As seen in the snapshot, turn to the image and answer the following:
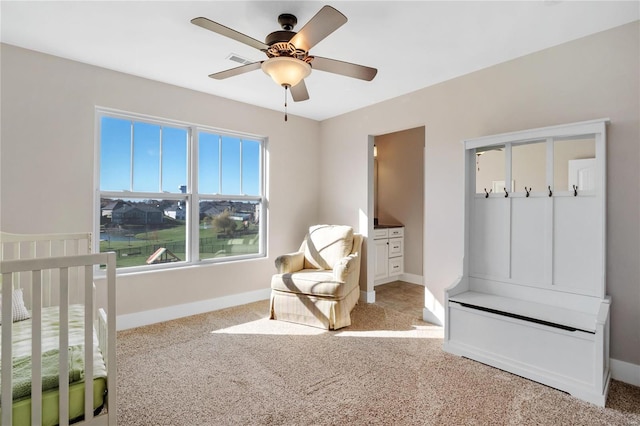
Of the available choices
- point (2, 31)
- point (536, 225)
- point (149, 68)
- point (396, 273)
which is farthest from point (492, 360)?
point (2, 31)

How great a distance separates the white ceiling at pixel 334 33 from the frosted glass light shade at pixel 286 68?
37 cm

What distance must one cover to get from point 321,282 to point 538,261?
6.06 ft

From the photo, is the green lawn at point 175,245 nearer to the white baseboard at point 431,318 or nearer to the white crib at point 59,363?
the white crib at point 59,363

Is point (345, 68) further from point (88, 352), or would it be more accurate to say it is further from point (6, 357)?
point (6, 357)

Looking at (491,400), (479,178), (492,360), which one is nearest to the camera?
(491,400)

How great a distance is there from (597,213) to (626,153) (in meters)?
0.46

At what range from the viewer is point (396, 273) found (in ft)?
16.9

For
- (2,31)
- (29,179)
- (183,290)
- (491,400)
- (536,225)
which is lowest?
(491,400)

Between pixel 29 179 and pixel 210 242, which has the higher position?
pixel 29 179

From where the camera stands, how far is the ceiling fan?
5.74ft

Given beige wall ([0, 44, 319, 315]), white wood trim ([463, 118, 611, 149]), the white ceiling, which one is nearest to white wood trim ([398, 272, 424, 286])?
beige wall ([0, 44, 319, 315])

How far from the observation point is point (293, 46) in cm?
197

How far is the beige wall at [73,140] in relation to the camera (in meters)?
2.65

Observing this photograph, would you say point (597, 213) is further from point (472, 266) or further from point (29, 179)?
point (29, 179)
